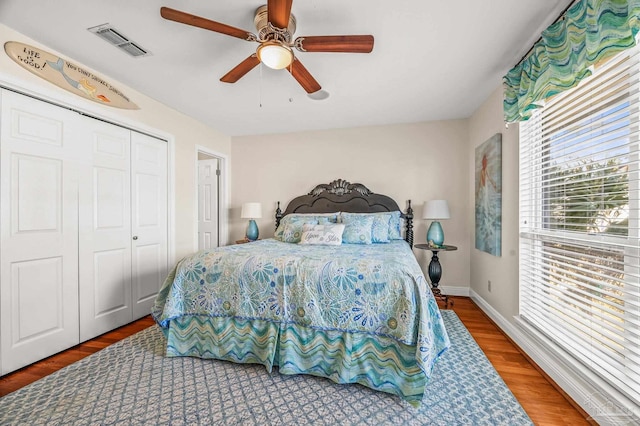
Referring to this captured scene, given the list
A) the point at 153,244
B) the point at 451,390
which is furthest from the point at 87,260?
the point at 451,390

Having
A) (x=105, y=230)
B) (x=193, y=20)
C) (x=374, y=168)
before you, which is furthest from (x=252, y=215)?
(x=193, y=20)

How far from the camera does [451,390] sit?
1710 mm

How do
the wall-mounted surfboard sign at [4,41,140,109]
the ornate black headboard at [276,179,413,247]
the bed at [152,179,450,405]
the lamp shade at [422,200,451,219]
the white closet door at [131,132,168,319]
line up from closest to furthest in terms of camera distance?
the bed at [152,179,450,405] < the wall-mounted surfboard sign at [4,41,140,109] < the white closet door at [131,132,168,319] < the lamp shade at [422,200,451,219] < the ornate black headboard at [276,179,413,247]

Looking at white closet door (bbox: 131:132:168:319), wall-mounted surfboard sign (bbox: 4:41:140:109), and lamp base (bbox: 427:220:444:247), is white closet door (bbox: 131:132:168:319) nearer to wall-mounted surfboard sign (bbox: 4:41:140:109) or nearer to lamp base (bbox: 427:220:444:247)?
wall-mounted surfboard sign (bbox: 4:41:140:109)

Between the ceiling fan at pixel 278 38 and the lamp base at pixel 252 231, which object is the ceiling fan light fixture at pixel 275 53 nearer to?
the ceiling fan at pixel 278 38

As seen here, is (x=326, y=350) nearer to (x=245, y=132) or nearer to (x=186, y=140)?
(x=186, y=140)

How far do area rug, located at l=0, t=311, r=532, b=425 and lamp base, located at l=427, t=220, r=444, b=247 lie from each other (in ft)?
5.04

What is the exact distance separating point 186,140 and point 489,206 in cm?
381

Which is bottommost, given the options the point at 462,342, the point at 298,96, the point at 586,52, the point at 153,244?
the point at 462,342

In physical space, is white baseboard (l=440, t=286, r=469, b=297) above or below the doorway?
below

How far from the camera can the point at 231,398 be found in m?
1.63

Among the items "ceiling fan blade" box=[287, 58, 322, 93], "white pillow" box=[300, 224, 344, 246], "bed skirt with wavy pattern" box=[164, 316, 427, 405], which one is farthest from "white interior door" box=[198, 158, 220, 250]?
"ceiling fan blade" box=[287, 58, 322, 93]

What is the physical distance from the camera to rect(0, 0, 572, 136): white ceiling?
169cm

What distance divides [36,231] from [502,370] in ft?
12.1
